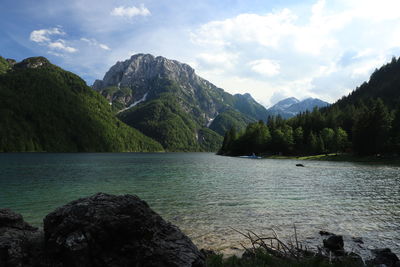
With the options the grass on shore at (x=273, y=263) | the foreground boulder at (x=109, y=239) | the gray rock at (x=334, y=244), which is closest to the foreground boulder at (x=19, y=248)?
the foreground boulder at (x=109, y=239)

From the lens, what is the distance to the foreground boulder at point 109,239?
7.94 metres

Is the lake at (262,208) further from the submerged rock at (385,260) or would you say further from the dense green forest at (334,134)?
the dense green forest at (334,134)

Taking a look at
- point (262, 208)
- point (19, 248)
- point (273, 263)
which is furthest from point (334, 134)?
point (19, 248)

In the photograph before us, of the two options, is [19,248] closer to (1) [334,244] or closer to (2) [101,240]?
(2) [101,240]

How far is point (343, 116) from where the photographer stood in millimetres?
176125

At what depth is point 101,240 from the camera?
8258 mm

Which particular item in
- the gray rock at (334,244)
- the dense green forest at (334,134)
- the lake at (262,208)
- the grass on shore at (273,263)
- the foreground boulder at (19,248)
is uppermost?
the dense green forest at (334,134)

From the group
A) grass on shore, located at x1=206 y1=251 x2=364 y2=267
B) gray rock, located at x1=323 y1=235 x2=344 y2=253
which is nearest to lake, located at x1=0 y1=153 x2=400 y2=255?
gray rock, located at x1=323 y1=235 x2=344 y2=253

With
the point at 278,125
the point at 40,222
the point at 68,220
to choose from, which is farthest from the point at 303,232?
the point at 278,125

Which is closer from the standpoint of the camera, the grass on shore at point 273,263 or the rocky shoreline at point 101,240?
the rocky shoreline at point 101,240

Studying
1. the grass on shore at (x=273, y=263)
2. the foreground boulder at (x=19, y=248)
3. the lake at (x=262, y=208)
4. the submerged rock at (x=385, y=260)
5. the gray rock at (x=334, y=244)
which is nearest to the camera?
the foreground boulder at (x=19, y=248)

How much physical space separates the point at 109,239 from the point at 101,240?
0.92 feet

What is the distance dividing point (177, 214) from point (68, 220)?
1835cm

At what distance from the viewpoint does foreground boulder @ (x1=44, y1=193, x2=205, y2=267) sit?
26.1 ft
